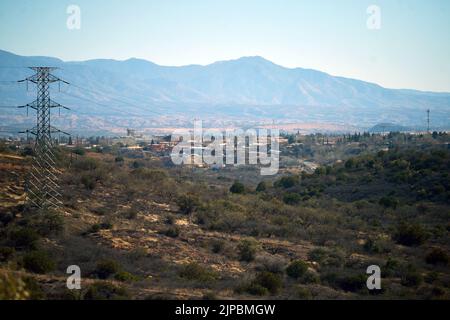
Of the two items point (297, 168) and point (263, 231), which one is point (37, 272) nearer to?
point (263, 231)

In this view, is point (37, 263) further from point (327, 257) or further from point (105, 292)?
point (327, 257)

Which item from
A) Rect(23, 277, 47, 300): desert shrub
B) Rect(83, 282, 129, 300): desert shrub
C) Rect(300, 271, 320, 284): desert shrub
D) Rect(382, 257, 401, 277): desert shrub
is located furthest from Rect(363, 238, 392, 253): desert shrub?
Rect(23, 277, 47, 300): desert shrub

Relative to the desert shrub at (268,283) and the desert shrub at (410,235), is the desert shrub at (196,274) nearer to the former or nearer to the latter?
the desert shrub at (268,283)

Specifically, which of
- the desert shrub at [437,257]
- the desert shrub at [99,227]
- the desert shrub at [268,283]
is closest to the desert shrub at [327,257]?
the desert shrub at [437,257]

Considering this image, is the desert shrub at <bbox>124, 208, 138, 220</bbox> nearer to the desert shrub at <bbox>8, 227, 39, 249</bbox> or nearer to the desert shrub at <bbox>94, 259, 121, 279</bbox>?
the desert shrub at <bbox>8, 227, 39, 249</bbox>

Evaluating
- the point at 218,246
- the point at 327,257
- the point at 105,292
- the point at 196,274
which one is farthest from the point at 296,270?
the point at 105,292
